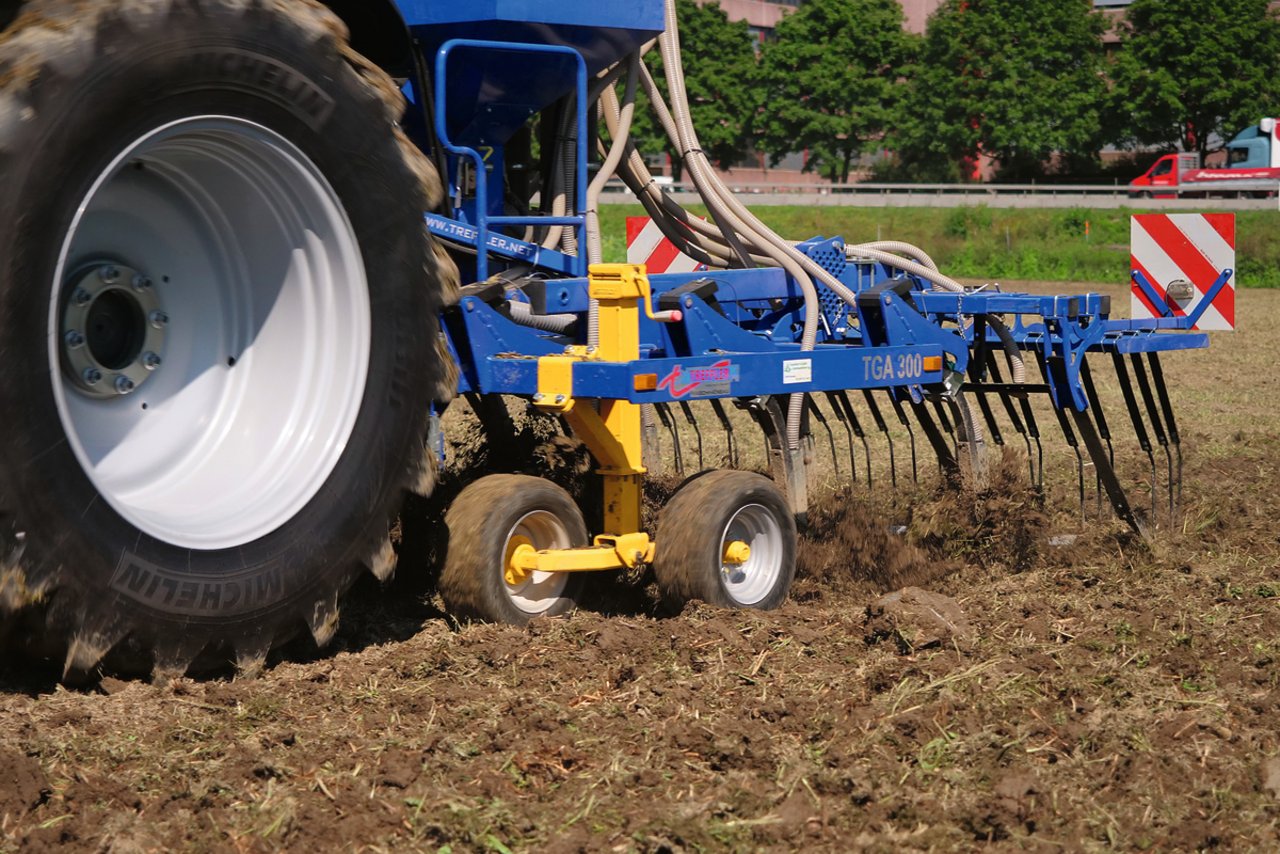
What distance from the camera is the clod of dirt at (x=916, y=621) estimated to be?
4621mm

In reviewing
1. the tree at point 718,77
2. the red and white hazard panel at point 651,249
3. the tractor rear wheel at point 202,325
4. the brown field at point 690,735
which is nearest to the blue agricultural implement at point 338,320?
the tractor rear wheel at point 202,325

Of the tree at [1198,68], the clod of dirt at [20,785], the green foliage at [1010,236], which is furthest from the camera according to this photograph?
the tree at [1198,68]

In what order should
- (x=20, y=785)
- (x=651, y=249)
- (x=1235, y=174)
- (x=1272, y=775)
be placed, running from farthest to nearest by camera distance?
(x=1235, y=174), (x=651, y=249), (x=1272, y=775), (x=20, y=785)

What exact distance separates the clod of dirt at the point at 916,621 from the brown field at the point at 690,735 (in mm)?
18

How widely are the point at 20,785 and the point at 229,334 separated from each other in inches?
56.6

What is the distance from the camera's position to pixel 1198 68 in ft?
157

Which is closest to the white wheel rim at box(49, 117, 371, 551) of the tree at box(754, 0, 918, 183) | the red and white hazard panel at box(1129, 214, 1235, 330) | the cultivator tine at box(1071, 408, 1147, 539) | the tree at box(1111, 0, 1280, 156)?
the cultivator tine at box(1071, 408, 1147, 539)

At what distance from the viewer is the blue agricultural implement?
3375 millimetres

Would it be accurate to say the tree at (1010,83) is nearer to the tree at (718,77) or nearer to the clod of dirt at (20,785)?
the tree at (718,77)

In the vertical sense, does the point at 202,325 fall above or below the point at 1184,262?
below

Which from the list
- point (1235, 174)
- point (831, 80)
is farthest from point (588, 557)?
point (831, 80)

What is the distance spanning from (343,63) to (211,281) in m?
0.69

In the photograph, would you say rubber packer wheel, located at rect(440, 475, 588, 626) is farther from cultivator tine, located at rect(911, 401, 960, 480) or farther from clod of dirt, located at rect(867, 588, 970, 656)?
cultivator tine, located at rect(911, 401, 960, 480)

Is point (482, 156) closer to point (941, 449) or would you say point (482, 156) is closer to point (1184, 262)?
point (941, 449)
